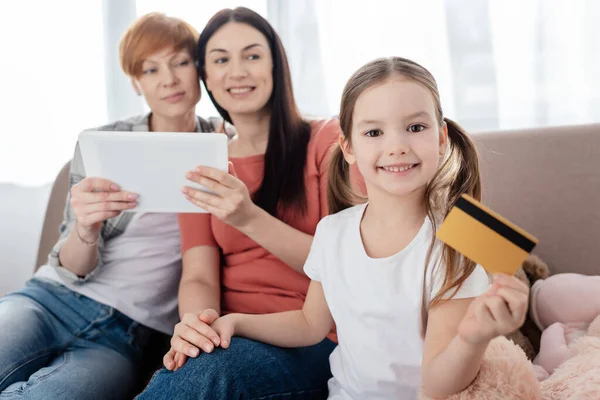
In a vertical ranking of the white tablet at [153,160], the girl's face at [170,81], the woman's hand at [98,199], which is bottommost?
the woman's hand at [98,199]

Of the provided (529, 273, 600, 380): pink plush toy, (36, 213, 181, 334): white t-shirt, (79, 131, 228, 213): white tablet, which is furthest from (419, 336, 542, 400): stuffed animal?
(36, 213, 181, 334): white t-shirt

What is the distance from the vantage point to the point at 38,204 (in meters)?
2.32

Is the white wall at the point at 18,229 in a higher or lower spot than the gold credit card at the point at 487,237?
lower

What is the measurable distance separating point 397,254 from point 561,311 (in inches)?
18.9

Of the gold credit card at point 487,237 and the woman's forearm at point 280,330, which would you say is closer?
the gold credit card at point 487,237

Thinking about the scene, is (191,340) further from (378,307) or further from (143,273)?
(143,273)

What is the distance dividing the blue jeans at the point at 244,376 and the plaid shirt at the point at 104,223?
1.66ft

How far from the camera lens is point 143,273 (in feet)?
4.96

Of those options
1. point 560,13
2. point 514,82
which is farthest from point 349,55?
point 560,13

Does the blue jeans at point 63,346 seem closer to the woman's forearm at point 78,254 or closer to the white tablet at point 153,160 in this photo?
the woman's forearm at point 78,254

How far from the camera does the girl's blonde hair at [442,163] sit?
0.91 meters

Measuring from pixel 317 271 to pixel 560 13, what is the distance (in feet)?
4.19

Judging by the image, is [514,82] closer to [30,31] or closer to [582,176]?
[582,176]

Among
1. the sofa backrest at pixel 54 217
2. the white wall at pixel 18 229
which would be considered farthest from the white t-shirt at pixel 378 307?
the white wall at pixel 18 229
